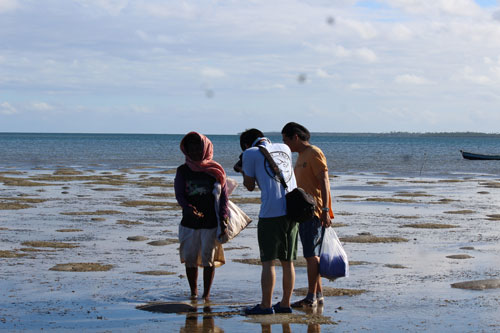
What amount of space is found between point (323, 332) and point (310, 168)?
5.44 feet

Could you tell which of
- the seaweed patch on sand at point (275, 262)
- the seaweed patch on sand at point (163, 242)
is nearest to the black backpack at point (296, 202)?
the seaweed patch on sand at point (275, 262)

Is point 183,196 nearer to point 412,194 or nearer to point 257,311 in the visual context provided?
point 257,311

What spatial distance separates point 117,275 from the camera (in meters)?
8.55

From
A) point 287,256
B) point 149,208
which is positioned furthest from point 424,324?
point 149,208

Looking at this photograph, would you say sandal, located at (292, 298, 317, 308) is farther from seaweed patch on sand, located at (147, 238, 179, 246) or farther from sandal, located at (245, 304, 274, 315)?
seaweed patch on sand, located at (147, 238, 179, 246)

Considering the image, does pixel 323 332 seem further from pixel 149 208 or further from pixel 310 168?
pixel 149 208

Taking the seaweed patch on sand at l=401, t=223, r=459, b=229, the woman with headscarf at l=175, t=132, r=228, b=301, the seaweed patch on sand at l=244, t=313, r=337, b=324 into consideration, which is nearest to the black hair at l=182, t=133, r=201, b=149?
the woman with headscarf at l=175, t=132, r=228, b=301

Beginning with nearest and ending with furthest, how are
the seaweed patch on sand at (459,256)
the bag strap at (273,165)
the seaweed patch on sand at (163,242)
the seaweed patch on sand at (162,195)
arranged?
the bag strap at (273,165), the seaweed patch on sand at (459,256), the seaweed patch on sand at (163,242), the seaweed patch on sand at (162,195)

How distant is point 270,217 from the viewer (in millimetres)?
6469

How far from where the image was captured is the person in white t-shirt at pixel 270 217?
646 cm

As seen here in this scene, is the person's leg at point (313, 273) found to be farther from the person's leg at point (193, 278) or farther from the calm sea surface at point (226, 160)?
the calm sea surface at point (226, 160)

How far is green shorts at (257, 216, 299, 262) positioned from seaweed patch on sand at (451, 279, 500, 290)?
8.12ft

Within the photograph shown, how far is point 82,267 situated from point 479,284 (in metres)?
4.76

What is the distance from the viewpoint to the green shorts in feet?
21.2
